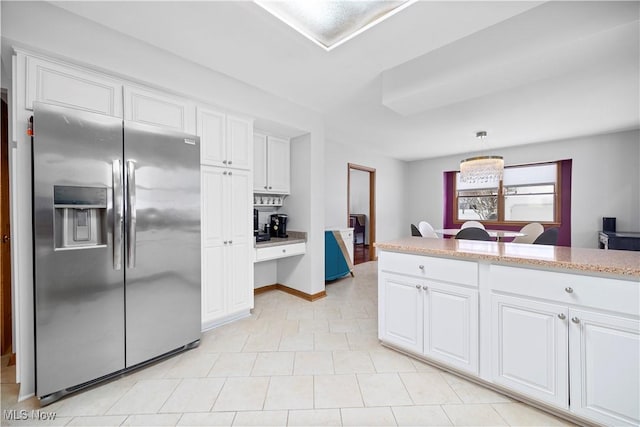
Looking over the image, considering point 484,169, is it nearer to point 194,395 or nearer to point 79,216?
point 194,395

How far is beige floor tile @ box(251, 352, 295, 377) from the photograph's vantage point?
187 centimetres

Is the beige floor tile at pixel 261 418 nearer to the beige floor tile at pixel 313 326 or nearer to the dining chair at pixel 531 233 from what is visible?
the beige floor tile at pixel 313 326

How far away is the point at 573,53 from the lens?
1.72m

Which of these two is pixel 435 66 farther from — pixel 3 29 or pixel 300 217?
pixel 3 29

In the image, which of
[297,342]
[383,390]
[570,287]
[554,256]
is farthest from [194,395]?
[554,256]

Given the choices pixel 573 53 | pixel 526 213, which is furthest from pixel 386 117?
pixel 526 213

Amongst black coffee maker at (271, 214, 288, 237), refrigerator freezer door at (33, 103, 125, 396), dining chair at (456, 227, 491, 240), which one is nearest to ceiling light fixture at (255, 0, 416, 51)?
refrigerator freezer door at (33, 103, 125, 396)

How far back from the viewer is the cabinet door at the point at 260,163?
3203 millimetres

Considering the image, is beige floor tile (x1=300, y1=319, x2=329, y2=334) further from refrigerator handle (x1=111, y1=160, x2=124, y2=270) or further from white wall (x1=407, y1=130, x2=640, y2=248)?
white wall (x1=407, y1=130, x2=640, y2=248)

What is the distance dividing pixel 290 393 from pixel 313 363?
1.16 ft

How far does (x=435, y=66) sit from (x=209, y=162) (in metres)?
2.17

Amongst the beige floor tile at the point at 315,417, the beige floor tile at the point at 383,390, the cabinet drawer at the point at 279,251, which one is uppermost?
the cabinet drawer at the point at 279,251

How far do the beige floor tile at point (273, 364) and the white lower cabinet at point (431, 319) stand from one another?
79 cm

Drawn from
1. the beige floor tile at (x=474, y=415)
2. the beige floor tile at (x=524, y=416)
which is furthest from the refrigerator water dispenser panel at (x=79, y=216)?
the beige floor tile at (x=524, y=416)
